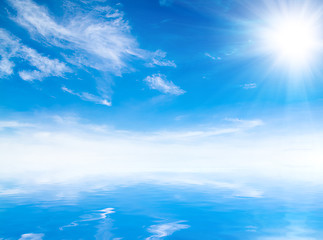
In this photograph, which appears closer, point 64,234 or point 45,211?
point 64,234

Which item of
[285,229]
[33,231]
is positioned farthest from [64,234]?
[285,229]

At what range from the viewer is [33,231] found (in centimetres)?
2220

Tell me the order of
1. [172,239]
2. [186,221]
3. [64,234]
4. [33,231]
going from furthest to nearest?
1. [186,221]
2. [33,231]
3. [64,234]
4. [172,239]

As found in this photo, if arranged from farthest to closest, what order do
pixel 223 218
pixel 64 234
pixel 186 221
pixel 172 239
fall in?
pixel 223 218, pixel 186 221, pixel 64 234, pixel 172 239

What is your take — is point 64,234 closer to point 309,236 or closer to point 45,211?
point 45,211

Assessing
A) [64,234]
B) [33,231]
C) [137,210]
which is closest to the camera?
[64,234]

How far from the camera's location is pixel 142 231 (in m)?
22.1

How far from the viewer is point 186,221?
25.8m

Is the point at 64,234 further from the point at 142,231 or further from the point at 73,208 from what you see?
the point at 73,208

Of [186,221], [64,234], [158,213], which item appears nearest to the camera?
[64,234]

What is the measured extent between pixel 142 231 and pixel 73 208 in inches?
739

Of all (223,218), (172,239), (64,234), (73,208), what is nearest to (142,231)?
(172,239)

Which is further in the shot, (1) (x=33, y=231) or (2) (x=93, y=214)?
(2) (x=93, y=214)

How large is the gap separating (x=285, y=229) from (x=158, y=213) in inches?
745
